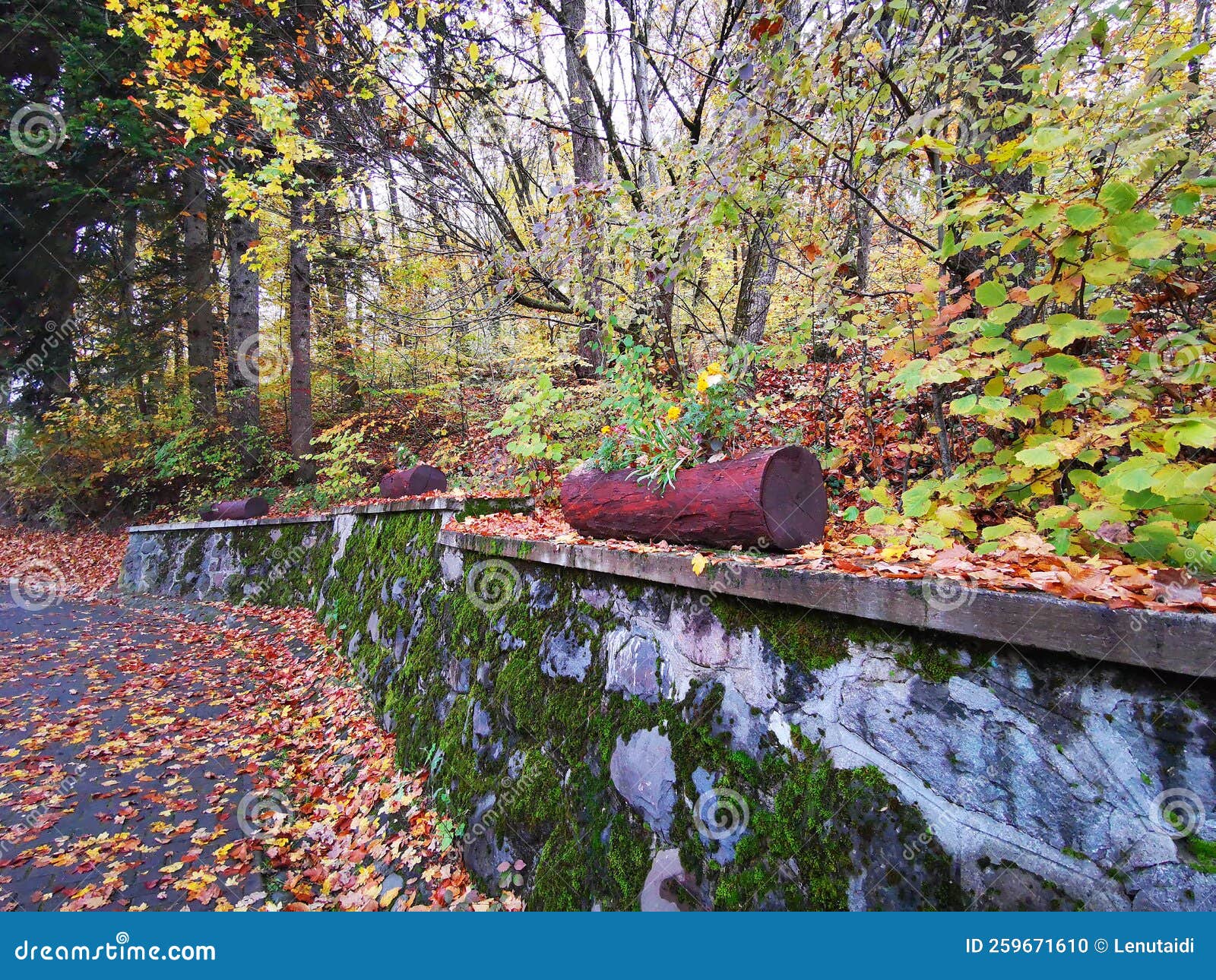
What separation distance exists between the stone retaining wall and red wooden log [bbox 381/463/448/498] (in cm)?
268

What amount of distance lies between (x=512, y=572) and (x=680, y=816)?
1820mm

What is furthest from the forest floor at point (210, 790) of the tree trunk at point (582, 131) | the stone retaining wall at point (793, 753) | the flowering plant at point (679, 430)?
the tree trunk at point (582, 131)

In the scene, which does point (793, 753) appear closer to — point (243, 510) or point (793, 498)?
point (793, 498)

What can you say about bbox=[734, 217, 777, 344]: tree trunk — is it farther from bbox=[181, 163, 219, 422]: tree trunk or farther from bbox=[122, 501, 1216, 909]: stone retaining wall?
bbox=[181, 163, 219, 422]: tree trunk

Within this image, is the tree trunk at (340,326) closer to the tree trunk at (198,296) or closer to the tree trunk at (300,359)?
the tree trunk at (300,359)

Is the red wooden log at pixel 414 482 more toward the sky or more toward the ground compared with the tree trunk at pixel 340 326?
more toward the ground

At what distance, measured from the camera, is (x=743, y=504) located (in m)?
2.24

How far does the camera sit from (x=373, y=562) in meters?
5.71

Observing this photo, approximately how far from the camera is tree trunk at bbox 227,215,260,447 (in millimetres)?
11844

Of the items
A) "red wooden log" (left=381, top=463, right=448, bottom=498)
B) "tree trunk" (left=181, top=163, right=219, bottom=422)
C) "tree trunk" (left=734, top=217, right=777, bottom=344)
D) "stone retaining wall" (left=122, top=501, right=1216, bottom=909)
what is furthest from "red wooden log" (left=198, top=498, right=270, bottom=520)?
"tree trunk" (left=734, top=217, right=777, bottom=344)

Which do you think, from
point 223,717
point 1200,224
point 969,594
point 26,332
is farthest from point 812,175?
point 26,332

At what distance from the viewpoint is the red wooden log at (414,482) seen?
19.5ft

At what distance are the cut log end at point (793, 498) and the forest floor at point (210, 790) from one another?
6.61 ft

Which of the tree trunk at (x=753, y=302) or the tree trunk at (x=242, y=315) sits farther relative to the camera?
the tree trunk at (x=242, y=315)
